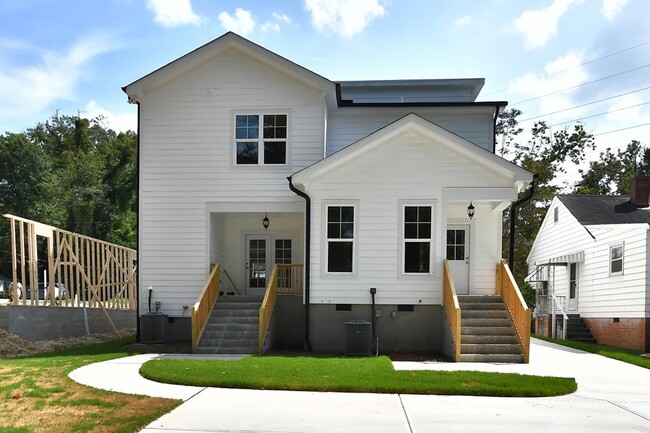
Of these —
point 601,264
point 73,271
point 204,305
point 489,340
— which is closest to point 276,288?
point 204,305

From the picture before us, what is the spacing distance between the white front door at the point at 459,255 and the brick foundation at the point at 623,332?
240 inches

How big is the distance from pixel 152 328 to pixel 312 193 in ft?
18.3

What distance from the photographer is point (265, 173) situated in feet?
42.1

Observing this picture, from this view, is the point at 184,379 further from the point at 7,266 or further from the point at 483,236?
the point at 7,266

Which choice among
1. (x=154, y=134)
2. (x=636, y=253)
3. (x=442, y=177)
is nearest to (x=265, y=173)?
(x=154, y=134)

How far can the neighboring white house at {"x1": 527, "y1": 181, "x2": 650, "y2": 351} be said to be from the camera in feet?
47.7

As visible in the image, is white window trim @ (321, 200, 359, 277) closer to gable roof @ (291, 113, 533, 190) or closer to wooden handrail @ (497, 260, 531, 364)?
gable roof @ (291, 113, 533, 190)

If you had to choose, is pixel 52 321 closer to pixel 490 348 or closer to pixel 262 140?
pixel 262 140

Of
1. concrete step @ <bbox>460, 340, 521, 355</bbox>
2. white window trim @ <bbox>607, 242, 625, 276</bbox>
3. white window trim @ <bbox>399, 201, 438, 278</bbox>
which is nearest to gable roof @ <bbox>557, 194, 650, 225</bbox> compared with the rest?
white window trim @ <bbox>607, 242, 625, 276</bbox>

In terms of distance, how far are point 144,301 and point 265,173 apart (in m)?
4.87

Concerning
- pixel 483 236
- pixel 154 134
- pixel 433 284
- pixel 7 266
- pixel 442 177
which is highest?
pixel 154 134

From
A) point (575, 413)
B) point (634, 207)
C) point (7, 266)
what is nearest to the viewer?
point (575, 413)

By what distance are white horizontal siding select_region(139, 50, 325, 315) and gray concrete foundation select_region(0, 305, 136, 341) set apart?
2.73m

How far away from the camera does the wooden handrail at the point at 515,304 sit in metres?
9.89
